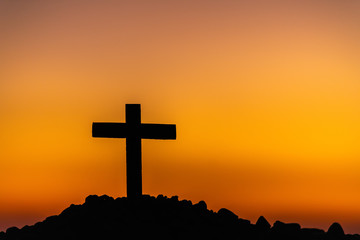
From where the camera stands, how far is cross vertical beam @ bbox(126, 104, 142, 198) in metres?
19.1

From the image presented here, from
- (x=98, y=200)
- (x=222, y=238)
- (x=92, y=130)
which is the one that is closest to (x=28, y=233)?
(x=98, y=200)

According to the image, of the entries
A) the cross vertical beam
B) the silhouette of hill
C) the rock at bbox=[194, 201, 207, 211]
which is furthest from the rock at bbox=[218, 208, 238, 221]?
the cross vertical beam

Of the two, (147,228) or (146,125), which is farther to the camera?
(146,125)

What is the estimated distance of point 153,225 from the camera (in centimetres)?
1744

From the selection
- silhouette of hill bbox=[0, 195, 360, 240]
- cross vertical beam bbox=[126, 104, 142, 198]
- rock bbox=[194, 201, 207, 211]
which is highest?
cross vertical beam bbox=[126, 104, 142, 198]

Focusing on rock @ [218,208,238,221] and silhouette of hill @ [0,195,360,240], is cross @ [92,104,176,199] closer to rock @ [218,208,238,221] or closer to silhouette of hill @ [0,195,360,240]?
silhouette of hill @ [0,195,360,240]

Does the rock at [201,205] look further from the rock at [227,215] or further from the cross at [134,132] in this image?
the cross at [134,132]

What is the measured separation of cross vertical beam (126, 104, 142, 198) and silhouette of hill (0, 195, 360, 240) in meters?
0.40

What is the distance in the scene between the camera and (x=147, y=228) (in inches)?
679

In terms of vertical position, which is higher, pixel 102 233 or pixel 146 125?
pixel 146 125

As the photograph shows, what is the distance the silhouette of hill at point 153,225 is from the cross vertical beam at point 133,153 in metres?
0.40

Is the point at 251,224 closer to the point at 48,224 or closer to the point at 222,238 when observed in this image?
the point at 222,238

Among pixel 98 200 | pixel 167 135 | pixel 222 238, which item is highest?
pixel 167 135

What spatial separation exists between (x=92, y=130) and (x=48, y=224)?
321cm
